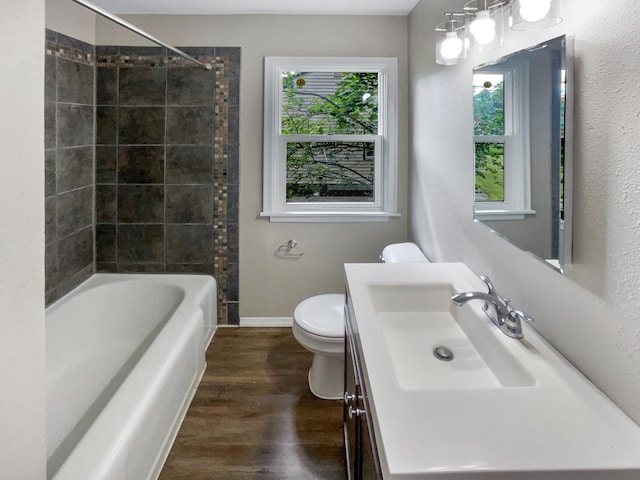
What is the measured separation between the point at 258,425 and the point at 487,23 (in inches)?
76.1

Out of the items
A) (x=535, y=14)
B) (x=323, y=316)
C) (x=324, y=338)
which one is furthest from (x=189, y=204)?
(x=535, y=14)

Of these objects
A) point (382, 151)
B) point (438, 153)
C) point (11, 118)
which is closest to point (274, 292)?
point (382, 151)

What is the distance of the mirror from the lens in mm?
1024

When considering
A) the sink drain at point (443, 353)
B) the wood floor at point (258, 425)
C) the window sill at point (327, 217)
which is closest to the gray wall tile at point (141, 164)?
the window sill at point (327, 217)

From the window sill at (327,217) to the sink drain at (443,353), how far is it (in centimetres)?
177

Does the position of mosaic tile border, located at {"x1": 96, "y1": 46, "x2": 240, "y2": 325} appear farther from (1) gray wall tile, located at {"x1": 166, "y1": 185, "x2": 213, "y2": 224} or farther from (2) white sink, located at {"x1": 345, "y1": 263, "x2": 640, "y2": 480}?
(2) white sink, located at {"x1": 345, "y1": 263, "x2": 640, "y2": 480}

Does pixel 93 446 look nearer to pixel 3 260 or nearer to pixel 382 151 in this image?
pixel 3 260

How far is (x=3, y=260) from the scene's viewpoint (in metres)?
0.76

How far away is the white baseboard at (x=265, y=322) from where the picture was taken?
3.08m

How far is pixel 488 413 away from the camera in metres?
0.82

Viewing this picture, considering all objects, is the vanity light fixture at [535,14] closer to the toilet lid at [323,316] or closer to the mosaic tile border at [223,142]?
the toilet lid at [323,316]

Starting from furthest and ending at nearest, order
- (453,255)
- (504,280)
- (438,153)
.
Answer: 1. (438,153)
2. (453,255)
3. (504,280)

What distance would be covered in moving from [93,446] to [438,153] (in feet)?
6.48

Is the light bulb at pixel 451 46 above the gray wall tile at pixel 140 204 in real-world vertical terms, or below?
above
